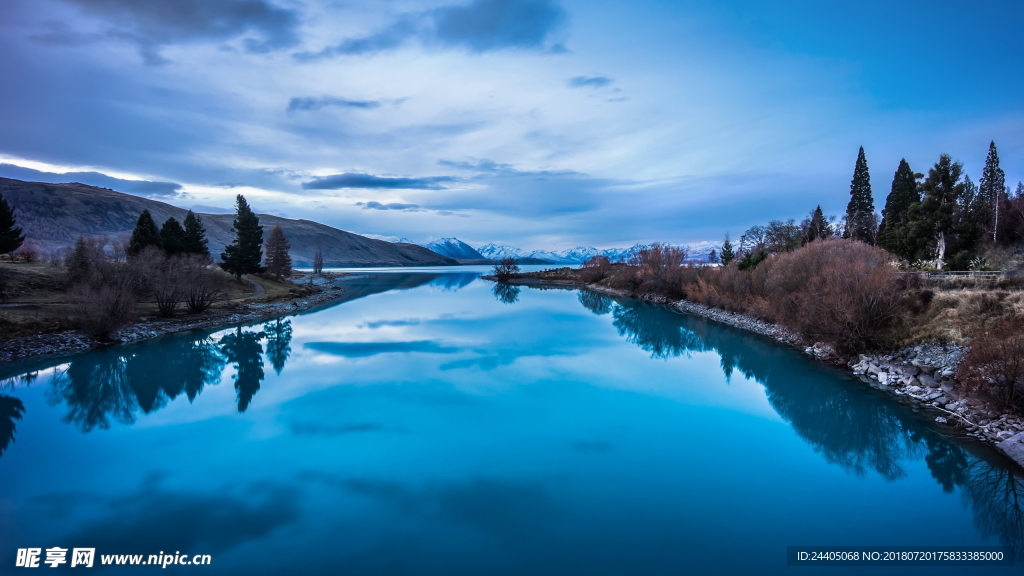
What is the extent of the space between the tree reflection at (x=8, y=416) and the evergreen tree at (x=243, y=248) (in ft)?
97.7

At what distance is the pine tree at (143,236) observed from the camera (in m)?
32.1

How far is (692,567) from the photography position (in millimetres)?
6215

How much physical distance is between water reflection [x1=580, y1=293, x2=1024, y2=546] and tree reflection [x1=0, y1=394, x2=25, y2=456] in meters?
18.5

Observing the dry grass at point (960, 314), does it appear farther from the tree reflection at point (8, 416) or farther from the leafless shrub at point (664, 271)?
the tree reflection at point (8, 416)

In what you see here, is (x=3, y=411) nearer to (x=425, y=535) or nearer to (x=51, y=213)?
(x=425, y=535)

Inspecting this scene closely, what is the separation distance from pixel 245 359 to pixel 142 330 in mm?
7785

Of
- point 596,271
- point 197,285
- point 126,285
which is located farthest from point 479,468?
point 596,271

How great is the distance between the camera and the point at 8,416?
40.7 ft

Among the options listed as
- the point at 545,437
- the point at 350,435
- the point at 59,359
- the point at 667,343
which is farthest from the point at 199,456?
the point at 667,343

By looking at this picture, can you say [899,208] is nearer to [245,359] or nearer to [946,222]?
[946,222]

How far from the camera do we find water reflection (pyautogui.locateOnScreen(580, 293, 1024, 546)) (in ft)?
26.7

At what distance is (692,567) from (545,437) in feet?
16.8

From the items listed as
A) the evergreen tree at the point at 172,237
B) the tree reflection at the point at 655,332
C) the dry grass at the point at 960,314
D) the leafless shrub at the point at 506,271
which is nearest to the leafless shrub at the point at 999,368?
the dry grass at the point at 960,314

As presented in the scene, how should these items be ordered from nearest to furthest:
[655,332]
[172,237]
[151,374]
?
[151,374] < [655,332] < [172,237]
